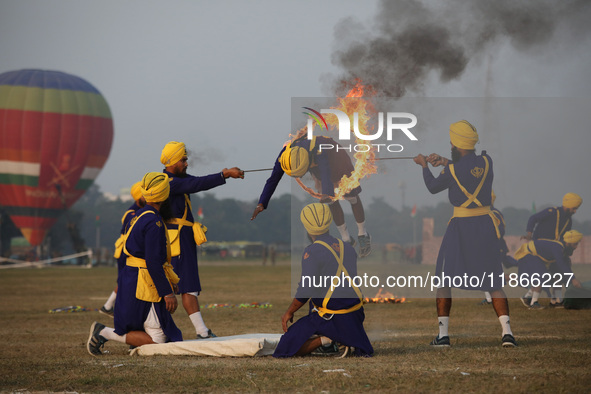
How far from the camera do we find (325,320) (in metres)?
9.62

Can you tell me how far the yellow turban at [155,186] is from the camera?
32.9 feet

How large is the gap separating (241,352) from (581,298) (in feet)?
32.6

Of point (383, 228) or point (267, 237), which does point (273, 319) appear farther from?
point (267, 237)

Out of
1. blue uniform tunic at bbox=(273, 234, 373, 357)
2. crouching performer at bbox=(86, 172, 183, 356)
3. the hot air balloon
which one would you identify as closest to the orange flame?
blue uniform tunic at bbox=(273, 234, 373, 357)

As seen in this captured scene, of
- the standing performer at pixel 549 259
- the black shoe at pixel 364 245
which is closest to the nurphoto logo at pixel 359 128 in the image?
the black shoe at pixel 364 245

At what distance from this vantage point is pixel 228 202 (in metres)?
123

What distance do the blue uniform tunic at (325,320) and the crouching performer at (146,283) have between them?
145cm

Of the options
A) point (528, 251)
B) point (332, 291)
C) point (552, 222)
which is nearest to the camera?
point (332, 291)

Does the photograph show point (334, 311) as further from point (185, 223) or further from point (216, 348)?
point (185, 223)

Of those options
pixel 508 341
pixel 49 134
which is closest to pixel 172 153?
pixel 508 341

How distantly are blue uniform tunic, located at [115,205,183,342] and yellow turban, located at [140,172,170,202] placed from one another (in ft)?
0.46

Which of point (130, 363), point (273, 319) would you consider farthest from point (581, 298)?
point (130, 363)

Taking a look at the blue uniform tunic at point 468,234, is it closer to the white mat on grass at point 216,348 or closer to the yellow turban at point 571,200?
the white mat on grass at point 216,348

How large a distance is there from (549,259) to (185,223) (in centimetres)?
987
